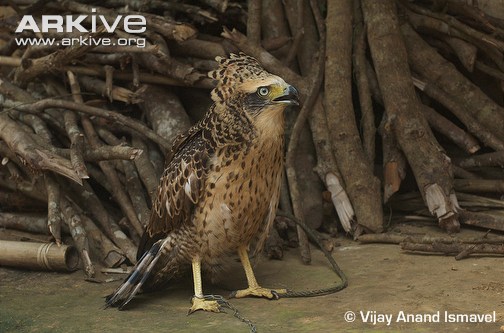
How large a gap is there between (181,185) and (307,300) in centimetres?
104

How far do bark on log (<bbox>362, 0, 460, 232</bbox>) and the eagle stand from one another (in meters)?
1.59

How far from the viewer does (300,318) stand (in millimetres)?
4766

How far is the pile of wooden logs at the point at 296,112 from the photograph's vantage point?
254 inches

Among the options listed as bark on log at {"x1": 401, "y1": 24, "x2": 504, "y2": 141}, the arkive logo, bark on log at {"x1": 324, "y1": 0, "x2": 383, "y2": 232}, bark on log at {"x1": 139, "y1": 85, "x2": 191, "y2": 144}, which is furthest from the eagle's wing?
bark on log at {"x1": 401, "y1": 24, "x2": 504, "y2": 141}

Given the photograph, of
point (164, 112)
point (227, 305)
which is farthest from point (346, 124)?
point (227, 305)

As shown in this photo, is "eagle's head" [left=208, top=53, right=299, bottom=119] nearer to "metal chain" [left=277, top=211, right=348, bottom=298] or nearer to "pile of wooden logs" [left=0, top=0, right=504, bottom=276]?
"metal chain" [left=277, top=211, right=348, bottom=298]

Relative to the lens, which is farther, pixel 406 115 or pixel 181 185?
pixel 406 115

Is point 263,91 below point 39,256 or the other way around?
the other way around

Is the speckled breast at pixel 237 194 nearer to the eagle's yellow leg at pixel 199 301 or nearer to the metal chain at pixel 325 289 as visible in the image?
the eagle's yellow leg at pixel 199 301

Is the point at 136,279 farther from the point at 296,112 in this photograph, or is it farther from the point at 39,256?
the point at 296,112

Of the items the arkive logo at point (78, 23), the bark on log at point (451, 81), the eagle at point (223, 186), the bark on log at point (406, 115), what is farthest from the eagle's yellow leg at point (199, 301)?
the bark on log at point (451, 81)

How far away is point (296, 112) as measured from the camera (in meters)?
6.98

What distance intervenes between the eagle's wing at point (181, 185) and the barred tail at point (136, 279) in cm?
10

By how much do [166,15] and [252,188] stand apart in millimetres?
2858
